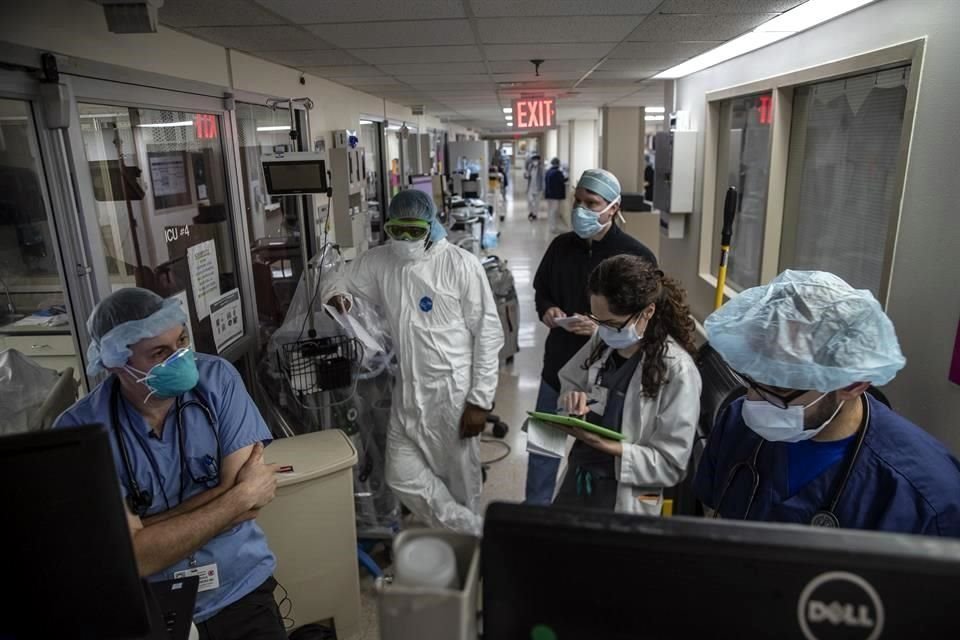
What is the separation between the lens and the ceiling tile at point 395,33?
8.60ft

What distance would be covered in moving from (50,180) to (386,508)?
192 cm

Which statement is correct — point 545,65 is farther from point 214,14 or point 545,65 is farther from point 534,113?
point 214,14

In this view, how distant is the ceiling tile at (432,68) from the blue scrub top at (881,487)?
3.43 m

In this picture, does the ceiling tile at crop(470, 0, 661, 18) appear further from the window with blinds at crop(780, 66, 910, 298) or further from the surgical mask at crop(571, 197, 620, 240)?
the window with blinds at crop(780, 66, 910, 298)

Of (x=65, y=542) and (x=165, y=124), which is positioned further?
(x=165, y=124)

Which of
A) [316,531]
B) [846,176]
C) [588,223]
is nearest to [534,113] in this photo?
[846,176]

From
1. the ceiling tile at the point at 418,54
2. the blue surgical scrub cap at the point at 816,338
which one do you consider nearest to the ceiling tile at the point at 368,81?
the ceiling tile at the point at 418,54

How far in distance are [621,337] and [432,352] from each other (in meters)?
1.00

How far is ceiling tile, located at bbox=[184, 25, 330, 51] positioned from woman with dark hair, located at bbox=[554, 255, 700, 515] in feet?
6.17

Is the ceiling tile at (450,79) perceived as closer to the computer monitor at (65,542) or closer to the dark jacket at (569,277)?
the dark jacket at (569,277)

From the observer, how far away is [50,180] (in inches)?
72.8

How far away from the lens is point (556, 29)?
9.41 feet

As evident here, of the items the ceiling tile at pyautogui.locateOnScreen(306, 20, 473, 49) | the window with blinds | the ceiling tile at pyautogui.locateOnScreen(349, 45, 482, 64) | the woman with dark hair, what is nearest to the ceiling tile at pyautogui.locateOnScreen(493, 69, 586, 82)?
the ceiling tile at pyautogui.locateOnScreen(349, 45, 482, 64)

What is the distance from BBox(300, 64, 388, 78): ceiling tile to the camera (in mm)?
3898
